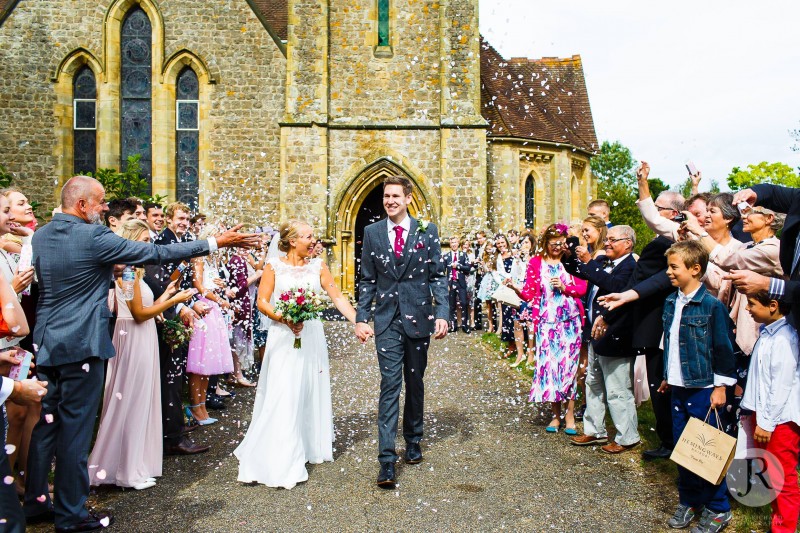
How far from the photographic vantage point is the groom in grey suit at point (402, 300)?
5.61 metres

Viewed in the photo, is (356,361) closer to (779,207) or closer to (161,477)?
(161,477)

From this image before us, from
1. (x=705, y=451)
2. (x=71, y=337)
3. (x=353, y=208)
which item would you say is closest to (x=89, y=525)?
(x=71, y=337)

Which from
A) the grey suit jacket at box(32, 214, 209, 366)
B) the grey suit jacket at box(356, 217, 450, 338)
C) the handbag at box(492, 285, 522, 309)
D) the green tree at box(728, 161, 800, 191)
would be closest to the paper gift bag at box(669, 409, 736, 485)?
the grey suit jacket at box(356, 217, 450, 338)

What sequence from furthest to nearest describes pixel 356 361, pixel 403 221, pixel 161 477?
1. pixel 356 361
2. pixel 403 221
3. pixel 161 477

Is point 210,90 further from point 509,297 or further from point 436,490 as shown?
point 436,490

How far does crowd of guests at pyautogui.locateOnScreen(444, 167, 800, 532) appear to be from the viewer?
4.16 metres

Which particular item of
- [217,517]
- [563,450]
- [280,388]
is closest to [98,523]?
[217,517]

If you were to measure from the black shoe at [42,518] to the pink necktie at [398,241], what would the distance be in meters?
3.20

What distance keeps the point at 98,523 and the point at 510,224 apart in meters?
17.6

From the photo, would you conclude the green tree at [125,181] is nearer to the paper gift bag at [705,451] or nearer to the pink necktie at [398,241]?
the pink necktie at [398,241]

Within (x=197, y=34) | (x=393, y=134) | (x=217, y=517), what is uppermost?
(x=197, y=34)

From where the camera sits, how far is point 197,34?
63.0 ft

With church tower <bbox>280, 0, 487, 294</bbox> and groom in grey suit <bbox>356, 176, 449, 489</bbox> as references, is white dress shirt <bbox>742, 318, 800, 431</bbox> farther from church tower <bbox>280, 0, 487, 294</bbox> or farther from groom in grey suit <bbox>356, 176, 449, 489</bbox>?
church tower <bbox>280, 0, 487, 294</bbox>

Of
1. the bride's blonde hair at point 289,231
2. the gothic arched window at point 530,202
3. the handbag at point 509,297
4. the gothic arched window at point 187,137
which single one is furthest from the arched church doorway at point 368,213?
the bride's blonde hair at point 289,231
